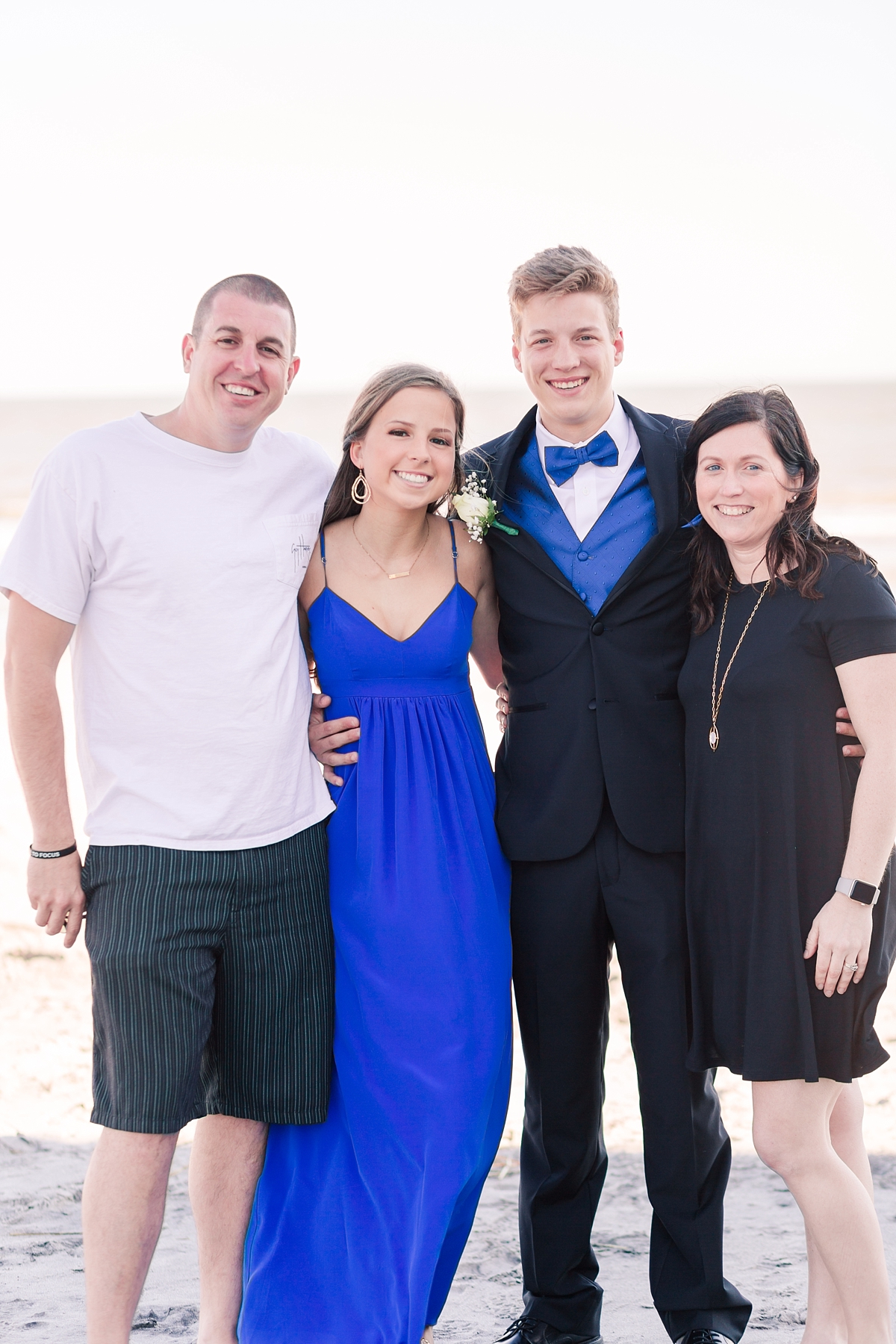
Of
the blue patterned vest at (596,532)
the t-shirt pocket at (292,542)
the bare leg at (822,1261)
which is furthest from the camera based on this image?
the blue patterned vest at (596,532)

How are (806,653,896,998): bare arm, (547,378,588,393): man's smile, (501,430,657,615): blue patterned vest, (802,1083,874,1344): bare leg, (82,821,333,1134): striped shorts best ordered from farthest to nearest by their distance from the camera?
(547,378,588,393): man's smile < (501,430,657,615): blue patterned vest < (802,1083,874,1344): bare leg < (82,821,333,1134): striped shorts < (806,653,896,998): bare arm

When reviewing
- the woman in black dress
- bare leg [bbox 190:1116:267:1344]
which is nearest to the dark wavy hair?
the woman in black dress

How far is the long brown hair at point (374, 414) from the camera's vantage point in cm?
287

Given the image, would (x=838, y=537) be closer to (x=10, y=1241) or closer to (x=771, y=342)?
(x=10, y=1241)

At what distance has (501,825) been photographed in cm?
286

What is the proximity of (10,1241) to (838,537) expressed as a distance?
9.40 ft

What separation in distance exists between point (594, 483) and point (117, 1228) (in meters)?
1.97

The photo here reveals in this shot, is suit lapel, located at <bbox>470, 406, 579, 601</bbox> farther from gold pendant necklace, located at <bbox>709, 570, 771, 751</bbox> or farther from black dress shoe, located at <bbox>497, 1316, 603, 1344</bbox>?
black dress shoe, located at <bbox>497, 1316, 603, 1344</bbox>

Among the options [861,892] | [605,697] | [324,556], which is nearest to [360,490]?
[324,556]

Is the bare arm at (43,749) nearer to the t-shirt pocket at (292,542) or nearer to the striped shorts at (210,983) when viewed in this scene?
the striped shorts at (210,983)

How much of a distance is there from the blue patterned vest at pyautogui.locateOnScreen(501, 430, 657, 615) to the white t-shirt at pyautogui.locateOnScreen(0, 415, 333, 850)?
0.68 metres

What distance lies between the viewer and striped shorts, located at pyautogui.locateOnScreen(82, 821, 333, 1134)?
8.02ft

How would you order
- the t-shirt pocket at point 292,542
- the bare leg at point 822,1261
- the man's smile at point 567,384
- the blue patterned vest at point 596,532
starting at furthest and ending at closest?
the man's smile at point 567,384 → the blue patterned vest at point 596,532 → the t-shirt pocket at point 292,542 → the bare leg at point 822,1261

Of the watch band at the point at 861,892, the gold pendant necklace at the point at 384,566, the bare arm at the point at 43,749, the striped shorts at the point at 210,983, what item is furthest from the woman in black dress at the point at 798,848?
the bare arm at the point at 43,749
